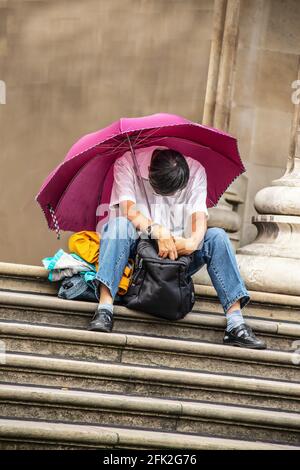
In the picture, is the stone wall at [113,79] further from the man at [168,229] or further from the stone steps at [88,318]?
the stone steps at [88,318]

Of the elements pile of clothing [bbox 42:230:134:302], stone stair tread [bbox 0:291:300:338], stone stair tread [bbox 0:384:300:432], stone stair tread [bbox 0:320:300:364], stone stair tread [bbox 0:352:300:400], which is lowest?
stone stair tread [bbox 0:384:300:432]

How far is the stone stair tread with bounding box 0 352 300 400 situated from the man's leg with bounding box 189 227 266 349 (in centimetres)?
29

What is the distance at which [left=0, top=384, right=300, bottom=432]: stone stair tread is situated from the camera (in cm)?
563

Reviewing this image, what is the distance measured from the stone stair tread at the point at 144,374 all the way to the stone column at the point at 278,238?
148cm

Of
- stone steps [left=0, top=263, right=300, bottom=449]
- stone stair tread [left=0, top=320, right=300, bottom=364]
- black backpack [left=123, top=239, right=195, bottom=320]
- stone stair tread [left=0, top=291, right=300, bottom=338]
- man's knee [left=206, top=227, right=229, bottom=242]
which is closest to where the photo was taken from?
stone steps [left=0, top=263, right=300, bottom=449]

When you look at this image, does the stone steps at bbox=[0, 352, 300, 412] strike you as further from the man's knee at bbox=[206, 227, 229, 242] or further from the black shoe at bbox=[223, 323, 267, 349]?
the man's knee at bbox=[206, 227, 229, 242]

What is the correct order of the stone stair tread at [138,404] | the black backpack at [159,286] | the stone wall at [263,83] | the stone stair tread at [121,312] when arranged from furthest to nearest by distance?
the stone wall at [263,83] → the stone stair tread at [121,312] → the black backpack at [159,286] → the stone stair tread at [138,404]

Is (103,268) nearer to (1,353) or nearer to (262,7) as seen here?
(1,353)

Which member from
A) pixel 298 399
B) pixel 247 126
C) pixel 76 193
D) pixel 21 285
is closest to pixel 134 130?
pixel 76 193

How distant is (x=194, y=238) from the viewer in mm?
6383

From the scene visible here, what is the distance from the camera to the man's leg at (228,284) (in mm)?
6277

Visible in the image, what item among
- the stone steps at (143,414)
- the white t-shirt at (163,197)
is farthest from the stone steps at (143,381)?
the white t-shirt at (163,197)

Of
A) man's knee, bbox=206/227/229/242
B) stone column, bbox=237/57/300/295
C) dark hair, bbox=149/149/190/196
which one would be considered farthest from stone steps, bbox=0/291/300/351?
stone column, bbox=237/57/300/295
